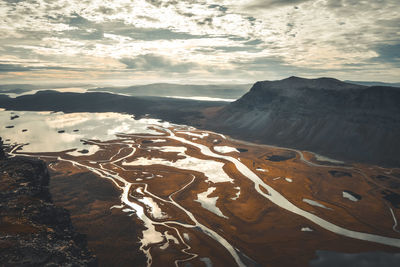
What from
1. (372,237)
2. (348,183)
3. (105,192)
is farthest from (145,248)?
(348,183)

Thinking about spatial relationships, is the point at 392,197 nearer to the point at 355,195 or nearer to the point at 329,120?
the point at 355,195

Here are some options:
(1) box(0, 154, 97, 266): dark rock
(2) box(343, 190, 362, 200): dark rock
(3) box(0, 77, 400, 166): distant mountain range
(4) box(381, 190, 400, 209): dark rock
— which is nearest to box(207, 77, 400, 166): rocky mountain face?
(3) box(0, 77, 400, 166): distant mountain range

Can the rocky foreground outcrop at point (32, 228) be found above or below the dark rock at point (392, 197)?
above

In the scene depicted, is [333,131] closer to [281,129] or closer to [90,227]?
[281,129]

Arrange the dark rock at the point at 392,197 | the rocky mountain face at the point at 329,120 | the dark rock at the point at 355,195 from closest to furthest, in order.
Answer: the dark rock at the point at 392,197 < the dark rock at the point at 355,195 < the rocky mountain face at the point at 329,120

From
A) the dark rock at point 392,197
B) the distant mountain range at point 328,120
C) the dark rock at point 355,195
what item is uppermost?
the distant mountain range at point 328,120

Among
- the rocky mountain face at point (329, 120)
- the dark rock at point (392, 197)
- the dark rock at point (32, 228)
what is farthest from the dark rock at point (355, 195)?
the dark rock at point (32, 228)

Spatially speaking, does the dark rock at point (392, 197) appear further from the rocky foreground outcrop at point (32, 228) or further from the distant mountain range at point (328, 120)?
the rocky foreground outcrop at point (32, 228)

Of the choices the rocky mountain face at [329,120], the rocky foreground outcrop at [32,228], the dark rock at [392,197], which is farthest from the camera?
the rocky mountain face at [329,120]

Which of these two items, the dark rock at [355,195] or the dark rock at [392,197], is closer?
the dark rock at [392,197]
